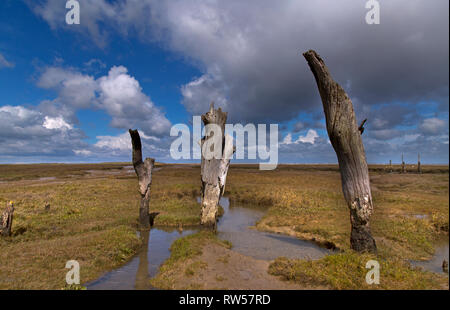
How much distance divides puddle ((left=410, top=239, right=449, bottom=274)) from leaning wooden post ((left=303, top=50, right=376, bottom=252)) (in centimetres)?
326

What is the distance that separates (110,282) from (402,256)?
12.9 m

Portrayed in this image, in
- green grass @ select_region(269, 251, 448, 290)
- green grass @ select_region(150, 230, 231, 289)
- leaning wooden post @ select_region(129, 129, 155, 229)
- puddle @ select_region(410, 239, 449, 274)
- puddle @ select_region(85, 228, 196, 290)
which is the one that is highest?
leaning wooden post @ select_region(129, 129, 155, 229)

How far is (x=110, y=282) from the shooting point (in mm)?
9250

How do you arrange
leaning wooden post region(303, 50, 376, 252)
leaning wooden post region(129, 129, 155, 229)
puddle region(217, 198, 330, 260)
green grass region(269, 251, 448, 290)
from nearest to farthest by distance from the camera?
green grass region(269, 251, 448, 290) < leaning wooden post region(303, 50, 376, 252) < puddle region(217, 198, 330, 260) < leaning wooden post region(129, 129, 155, 229)

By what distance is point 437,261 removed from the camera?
429 inches

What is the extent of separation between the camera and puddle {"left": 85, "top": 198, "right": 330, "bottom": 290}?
30.8ft

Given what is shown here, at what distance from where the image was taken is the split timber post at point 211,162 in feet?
47.1

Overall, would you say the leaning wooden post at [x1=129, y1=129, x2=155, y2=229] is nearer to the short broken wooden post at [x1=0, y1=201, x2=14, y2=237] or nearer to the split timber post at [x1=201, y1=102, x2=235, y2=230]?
the split timber post at [x1=201, y1=102, x2=235, y2=230]

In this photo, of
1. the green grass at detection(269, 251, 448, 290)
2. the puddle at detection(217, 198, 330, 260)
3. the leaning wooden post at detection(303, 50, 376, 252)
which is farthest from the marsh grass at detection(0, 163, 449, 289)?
the leaning wooden post at detection(303, 50, 376, 252)

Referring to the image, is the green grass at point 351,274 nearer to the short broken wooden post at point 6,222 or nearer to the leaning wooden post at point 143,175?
Answer: the leaning wooden post at point 143,175

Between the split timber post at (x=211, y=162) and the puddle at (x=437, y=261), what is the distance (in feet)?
33.3

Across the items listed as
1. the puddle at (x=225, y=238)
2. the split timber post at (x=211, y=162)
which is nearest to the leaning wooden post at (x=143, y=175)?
the puddle at (x=225, y=238)

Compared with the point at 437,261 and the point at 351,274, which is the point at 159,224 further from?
the point at 437,261
